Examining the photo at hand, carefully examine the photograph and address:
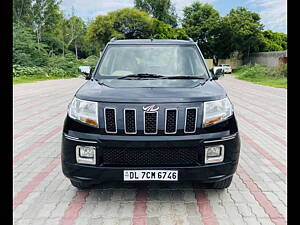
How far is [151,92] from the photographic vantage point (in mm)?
3354

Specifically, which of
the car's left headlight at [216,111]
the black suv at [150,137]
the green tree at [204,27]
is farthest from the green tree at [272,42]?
the black suv at [150,137]

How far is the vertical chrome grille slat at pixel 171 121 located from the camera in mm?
3145

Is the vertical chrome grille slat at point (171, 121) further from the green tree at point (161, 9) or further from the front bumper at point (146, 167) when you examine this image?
the green tree at point (161, 9)

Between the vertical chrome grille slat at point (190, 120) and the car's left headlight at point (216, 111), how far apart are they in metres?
0.10

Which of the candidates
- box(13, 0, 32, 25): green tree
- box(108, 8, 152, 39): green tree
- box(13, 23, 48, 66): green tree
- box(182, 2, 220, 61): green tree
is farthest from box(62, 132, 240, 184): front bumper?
box(13, 0, 32, 25): green tree

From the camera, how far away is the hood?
3.21 metres

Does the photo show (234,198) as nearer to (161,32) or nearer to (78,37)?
(161,32)

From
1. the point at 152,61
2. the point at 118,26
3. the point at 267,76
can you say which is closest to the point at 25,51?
the point at 118,26

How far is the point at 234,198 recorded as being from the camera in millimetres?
3701

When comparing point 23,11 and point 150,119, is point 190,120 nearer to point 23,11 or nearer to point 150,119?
point 150,119

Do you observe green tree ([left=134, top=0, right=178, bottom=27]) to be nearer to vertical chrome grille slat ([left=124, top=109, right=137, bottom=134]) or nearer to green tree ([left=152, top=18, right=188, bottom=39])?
green tree ([left=152, top=18, right=188, bottom=39])

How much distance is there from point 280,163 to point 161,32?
45255mm
